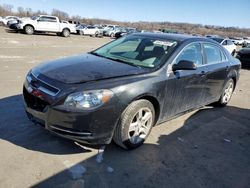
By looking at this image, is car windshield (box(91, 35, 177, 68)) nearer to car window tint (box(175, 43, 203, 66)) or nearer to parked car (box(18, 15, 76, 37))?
car window tint (box(175, 43, 203, 66))

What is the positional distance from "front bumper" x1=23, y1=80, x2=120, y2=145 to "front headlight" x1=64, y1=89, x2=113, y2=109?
0.06 metres

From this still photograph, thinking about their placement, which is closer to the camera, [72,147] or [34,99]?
[34,99]

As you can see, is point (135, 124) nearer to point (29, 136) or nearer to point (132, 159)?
point (132, 159)

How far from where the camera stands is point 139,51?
454 cm

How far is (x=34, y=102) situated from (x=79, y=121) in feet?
2.46

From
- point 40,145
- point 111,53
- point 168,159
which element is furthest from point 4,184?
point 111,53

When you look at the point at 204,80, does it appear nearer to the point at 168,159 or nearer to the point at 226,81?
the point at 226,81

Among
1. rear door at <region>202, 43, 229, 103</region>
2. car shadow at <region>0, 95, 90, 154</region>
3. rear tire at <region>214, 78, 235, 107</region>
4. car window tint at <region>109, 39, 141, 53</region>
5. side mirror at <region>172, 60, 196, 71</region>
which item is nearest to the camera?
car shadow at <region>0, 95, 90, 154</region>

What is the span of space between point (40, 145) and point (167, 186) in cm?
181

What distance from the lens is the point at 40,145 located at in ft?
12.1

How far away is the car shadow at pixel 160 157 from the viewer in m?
3.18

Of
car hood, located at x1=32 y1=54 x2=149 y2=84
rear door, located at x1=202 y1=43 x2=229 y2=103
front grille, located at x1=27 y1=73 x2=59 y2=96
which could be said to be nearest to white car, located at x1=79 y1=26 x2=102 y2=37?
rear door, located at x1=202 y1=43 x2=229 y2=103

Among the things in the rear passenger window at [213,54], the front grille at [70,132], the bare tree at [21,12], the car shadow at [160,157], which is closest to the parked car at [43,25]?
the car shadow at [160,157]

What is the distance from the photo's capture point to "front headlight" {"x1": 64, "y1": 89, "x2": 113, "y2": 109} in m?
3.15
